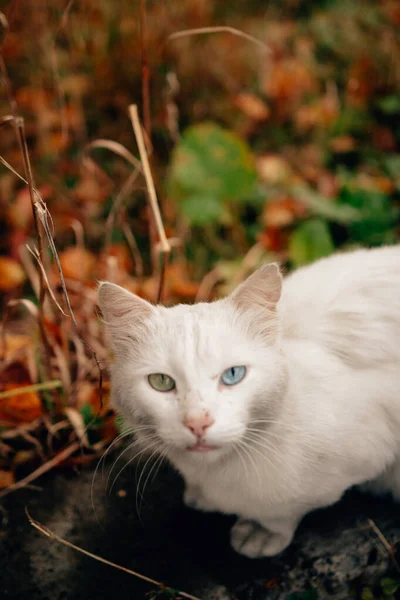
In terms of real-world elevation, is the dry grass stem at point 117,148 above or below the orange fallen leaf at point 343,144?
above

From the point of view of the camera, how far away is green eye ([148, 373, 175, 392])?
990mm

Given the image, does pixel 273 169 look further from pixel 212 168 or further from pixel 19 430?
pixel 19 430

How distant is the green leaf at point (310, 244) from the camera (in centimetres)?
194

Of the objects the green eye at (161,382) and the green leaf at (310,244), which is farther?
the green leaf at (310,244)

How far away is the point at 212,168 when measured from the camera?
2025mm

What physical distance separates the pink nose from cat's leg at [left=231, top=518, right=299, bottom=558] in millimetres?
448

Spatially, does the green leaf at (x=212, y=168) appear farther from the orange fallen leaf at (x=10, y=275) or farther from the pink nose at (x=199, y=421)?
the pink nose at (x=199, y=421)

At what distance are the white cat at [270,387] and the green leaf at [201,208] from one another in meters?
0.76

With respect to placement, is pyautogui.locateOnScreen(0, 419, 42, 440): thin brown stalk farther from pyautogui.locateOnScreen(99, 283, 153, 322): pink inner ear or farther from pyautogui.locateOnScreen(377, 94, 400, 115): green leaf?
pyautogui.locateOnScreen(377, 94, 400, 115): green leaf

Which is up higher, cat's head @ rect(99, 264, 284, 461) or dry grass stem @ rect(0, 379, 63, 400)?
cat's head @ rect(99, 264, 284, 461)

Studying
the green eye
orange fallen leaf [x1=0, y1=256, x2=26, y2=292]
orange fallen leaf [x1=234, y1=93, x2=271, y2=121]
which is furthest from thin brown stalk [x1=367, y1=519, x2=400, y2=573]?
orange fallen leaf [x1=234, y1=93, x2=271, y2=121]

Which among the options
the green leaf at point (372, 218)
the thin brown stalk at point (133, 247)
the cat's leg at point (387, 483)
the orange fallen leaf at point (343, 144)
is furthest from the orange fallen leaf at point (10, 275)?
the orange fallen leaf at point (343, 144)

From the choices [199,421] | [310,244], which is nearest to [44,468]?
[199,421]

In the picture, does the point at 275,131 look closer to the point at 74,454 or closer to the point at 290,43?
the point at 290,43
